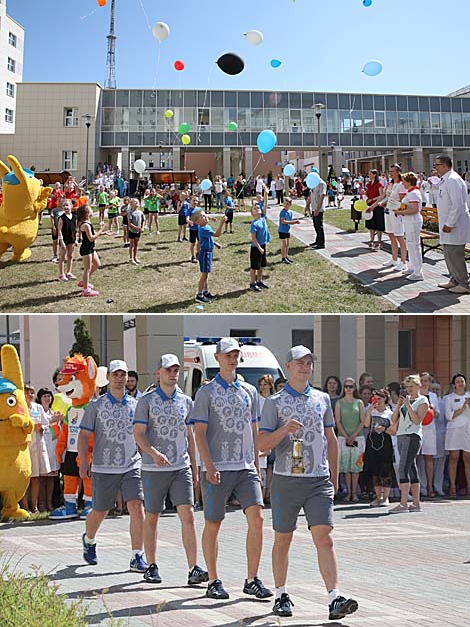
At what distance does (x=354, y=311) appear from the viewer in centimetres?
1159

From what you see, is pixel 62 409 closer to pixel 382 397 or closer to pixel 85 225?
pixel 85 225

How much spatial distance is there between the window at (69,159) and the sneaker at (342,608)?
4499 centimetres

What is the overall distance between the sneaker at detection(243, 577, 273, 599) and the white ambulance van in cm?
752

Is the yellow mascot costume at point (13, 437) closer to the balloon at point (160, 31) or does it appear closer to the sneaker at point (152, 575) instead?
the sneaker at point (152, 575)

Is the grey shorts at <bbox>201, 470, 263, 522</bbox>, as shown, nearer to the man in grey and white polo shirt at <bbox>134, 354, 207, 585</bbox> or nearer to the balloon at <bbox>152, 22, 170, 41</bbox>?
the man in grey and white polo shirt at <bbox>134, 354, 207, 585</bbox>

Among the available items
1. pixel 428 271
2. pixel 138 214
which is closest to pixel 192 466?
pixel 428 271

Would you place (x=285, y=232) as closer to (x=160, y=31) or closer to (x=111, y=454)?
(x=160, y=31)

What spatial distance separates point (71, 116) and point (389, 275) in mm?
38330

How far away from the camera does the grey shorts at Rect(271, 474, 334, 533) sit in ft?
15.9

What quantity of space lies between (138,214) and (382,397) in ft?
23.6

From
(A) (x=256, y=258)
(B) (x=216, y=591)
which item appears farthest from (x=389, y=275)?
(B) (x=216, y=591)

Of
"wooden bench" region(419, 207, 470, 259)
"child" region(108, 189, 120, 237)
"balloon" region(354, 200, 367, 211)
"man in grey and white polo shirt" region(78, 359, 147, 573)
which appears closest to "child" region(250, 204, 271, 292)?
"wooden bench" region(419, 207, 470, 259)

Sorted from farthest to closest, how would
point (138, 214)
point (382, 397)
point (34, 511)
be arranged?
point (138, 214)
point (382, 397)
point (34, 511)

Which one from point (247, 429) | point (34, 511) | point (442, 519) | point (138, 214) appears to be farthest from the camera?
point (138, 214)
